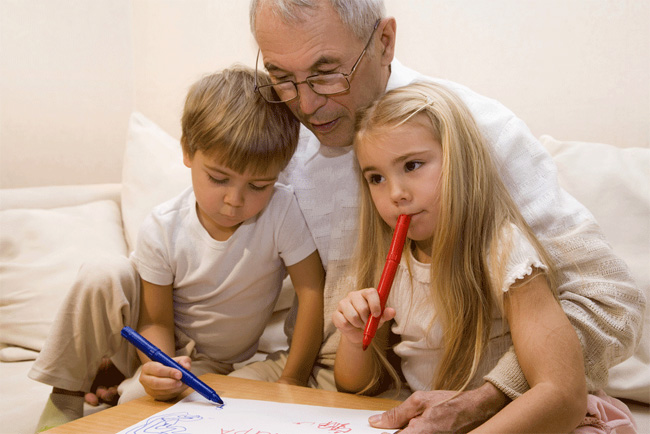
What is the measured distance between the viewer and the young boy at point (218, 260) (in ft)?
3.32

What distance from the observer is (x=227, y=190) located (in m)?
1.02

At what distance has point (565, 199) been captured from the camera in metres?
0.97

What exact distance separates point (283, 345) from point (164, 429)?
60 centimetres

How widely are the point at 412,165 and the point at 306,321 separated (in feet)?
1.23

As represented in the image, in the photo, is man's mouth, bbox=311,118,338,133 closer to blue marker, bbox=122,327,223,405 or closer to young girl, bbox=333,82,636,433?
young girl, bbox=333,82,636,433

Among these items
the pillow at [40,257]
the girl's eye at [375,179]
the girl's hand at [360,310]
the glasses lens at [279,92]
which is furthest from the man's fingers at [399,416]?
the pillow at [40,257]

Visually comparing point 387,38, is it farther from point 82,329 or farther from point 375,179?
point 82,329

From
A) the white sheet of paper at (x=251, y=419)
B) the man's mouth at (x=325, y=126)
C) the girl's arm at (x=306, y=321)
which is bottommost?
the girl's arm at (x=306, y=321)

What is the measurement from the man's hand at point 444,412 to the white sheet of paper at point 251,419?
3 centimetres

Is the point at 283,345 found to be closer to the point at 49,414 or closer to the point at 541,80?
the point at 49,414

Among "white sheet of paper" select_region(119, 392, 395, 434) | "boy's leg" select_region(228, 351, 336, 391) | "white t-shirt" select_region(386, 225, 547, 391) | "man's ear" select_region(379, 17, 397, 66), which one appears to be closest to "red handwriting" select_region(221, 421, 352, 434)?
"white sheet of paper" select_region(119, 392, 395, 434)

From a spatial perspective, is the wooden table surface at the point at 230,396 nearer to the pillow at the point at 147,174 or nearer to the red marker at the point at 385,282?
the red marker at the point at 385,282

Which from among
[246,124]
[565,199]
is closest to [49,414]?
[246,124]

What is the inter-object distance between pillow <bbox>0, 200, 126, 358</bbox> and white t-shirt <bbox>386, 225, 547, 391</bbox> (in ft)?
2.59
